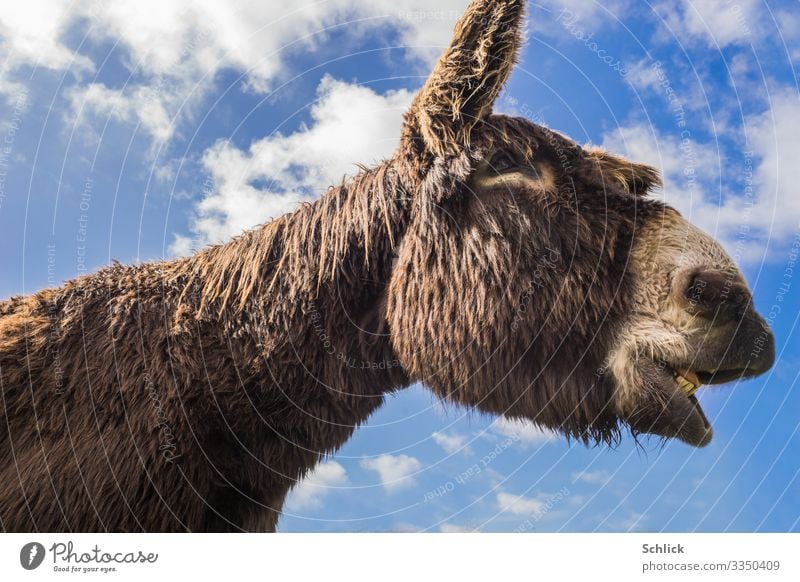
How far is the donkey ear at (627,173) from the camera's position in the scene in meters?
3.48

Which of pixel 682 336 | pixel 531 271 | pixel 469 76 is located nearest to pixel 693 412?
pixel 682 336

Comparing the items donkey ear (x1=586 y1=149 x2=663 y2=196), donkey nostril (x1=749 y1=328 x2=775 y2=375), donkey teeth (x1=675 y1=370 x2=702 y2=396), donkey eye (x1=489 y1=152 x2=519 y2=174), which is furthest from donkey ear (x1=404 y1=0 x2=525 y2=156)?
donkey nostril (x1=749 y1=328 x2=775 y2=375)

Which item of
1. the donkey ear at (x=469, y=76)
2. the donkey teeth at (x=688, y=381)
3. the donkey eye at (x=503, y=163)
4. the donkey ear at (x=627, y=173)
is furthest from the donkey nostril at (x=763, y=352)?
the donkey ear at (x=469, y=76)

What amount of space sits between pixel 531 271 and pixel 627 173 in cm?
87

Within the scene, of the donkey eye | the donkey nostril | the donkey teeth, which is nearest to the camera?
the donkey nostril

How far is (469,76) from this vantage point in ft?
10.8

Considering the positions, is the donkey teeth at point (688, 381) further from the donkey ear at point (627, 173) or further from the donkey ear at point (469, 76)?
the donkey ear at point (469, 76)

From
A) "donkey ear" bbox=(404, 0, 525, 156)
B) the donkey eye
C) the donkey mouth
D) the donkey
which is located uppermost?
"donkey ear" bbox=(404, 0, 525, 156)

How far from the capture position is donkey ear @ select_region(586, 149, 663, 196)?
137 inches

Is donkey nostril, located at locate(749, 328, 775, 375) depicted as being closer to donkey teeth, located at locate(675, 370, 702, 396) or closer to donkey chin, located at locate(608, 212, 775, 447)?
donkey chin, located at locate(608, 212, 775, 447)

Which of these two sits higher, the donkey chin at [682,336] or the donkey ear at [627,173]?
the donkey ear at [627,173]

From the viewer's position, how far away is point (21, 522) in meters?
3.04

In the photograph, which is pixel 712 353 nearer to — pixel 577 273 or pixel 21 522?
pixel 577 273

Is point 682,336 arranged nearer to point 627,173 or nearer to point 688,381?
point 688,381
